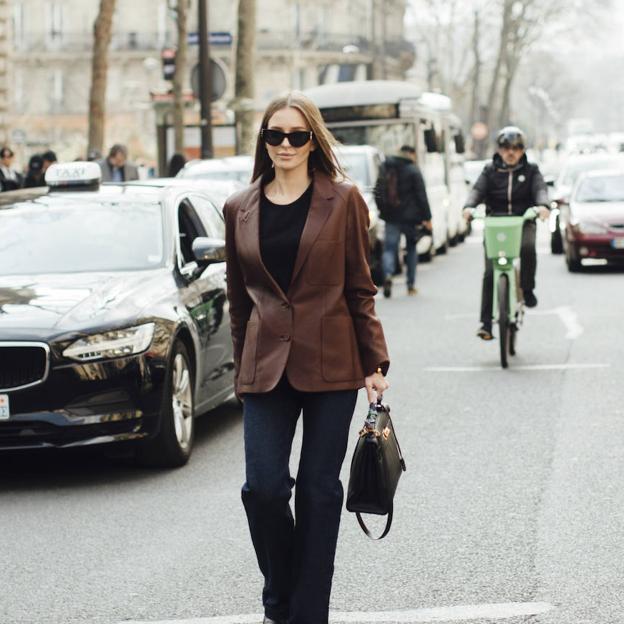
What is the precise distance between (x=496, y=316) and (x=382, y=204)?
7574mm

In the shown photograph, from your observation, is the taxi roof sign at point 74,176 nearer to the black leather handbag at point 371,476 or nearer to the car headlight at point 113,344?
the car headlight at point 113,344

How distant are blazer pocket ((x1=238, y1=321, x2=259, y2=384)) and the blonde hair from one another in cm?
48

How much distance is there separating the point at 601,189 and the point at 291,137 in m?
20.5

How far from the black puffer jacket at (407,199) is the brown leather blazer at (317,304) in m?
15.3

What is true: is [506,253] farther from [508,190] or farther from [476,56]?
[476,56]

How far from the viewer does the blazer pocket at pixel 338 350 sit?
5.15m

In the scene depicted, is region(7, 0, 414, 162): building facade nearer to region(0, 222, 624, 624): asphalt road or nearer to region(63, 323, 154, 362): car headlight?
region(0, 222, 624, 624): asphalt road

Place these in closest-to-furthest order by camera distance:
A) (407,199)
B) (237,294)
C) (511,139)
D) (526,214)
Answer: (237,294), (511,139), (526,214), (407,199)

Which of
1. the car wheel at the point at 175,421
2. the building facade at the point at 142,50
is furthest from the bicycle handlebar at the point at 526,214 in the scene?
the building facade at the point at 142,50

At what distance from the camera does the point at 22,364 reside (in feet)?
27.8

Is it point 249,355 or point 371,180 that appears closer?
point 249,355

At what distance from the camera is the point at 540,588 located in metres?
6.18

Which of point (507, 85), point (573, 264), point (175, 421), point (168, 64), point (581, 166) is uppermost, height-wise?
point (175, 421)

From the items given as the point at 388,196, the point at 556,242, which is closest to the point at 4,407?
the point at 388,196
